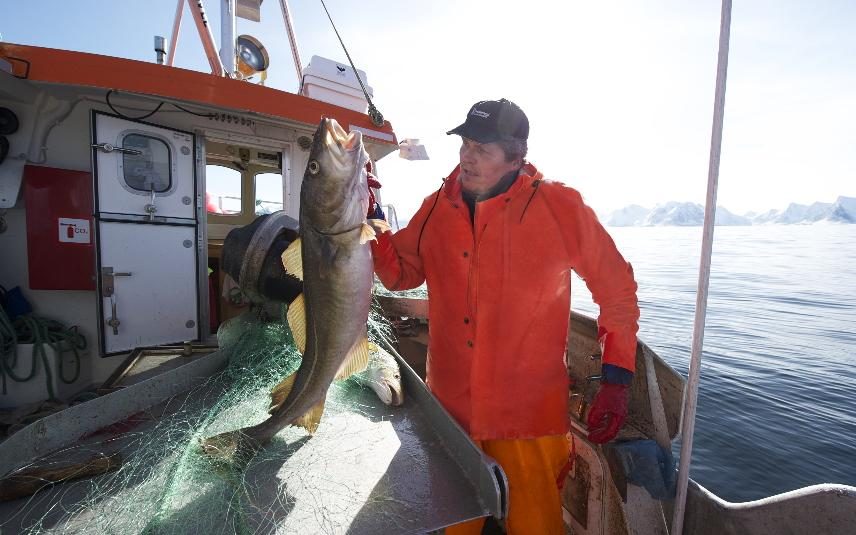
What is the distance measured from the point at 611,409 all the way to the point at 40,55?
21.4ft

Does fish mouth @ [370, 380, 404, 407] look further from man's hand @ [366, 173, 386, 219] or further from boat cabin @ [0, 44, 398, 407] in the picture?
boat cabin @ [0, 44, 398, 407]

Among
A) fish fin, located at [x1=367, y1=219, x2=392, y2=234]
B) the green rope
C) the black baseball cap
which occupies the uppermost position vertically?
the black baseball cap

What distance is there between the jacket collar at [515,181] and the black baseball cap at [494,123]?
0.20 metres

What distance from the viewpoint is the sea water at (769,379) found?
558 cm

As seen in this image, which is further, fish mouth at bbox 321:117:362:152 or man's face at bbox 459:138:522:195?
man's face at bbox 459:138:522:195

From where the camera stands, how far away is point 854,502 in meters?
2.01

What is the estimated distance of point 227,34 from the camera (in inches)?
250

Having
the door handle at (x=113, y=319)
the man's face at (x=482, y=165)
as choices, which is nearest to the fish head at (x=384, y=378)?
the man's face at (x=482, y=165)

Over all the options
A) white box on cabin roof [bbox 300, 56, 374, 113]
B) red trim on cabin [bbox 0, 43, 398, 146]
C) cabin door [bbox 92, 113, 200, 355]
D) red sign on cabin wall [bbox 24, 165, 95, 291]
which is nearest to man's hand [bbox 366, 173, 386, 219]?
red trim on cabin [bbox 0, 43, 398, 146]

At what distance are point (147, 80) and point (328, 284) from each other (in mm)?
4158

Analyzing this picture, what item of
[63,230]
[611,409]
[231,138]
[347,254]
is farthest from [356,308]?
[63,230]

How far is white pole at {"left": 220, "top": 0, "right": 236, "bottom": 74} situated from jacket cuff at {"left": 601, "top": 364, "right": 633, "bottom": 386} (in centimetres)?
682

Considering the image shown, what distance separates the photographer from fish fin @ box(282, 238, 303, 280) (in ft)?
8.60

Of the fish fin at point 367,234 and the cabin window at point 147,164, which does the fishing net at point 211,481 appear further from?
the cabin window at point 147,164
